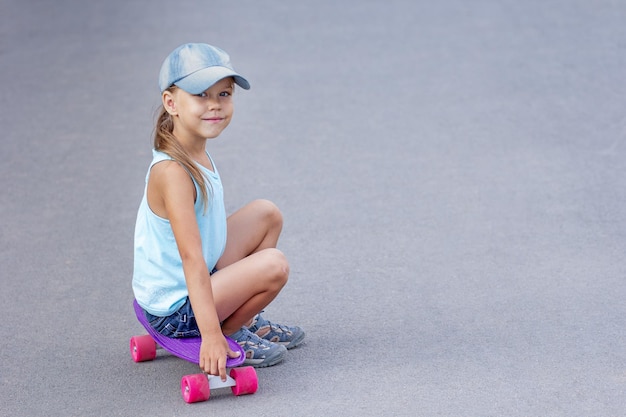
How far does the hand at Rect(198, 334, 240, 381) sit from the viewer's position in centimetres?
243

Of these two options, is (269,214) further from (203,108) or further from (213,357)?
(213,357)

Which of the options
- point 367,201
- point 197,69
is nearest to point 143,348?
point 197,69

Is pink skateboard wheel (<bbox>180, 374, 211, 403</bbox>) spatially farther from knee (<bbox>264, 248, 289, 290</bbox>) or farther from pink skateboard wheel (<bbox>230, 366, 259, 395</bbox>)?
knee (<bbox>264, 248, 289, 290</bbox>)

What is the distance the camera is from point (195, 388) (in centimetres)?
248

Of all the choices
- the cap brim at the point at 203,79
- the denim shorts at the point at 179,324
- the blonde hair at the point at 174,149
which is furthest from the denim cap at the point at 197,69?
the denim shorts at the point at 179,324

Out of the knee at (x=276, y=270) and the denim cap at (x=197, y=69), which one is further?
the knee at (x=276, y=270)

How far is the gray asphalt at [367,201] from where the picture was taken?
2.64m

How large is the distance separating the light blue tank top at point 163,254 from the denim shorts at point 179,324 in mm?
15

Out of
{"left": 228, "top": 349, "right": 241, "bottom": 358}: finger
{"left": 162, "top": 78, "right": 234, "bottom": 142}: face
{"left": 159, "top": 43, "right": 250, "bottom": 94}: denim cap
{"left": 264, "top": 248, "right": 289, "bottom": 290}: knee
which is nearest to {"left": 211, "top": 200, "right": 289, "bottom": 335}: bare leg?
{"left": 264, "top": 248, "right": 289, "bottom": 290}: knee

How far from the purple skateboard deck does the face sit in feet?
1.70

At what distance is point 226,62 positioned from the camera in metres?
2.55

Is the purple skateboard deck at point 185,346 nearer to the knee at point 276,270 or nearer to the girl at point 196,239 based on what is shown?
the girl at point 196,239

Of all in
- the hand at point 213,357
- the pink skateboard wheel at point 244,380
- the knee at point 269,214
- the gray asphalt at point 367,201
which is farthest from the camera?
the knee at point 269,214

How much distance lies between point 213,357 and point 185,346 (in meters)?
0.18
